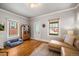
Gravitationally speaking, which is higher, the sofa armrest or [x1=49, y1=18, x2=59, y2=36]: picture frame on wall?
[x1=49, y1=18, x2=59, y2=36]: picture frame on wall

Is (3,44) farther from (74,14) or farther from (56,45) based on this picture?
(74,14)

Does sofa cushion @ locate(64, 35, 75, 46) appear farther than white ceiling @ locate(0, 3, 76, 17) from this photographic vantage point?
Yes

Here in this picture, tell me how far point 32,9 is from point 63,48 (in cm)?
88

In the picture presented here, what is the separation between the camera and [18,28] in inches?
48.3

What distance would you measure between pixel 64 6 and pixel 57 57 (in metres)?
0.88

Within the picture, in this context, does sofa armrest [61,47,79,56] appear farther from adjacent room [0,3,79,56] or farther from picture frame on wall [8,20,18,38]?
picture frame on wall [8,20,18,38]

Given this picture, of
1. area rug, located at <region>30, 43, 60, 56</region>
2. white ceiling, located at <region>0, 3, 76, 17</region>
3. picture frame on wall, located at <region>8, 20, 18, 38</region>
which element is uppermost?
white ceiling, located at <region>0, 3, 76, 17</region>

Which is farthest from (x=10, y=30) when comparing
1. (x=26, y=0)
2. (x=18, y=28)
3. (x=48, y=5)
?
(x=48, y=5)

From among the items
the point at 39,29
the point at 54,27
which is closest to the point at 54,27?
the point at 54,27

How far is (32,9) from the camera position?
3.98ft

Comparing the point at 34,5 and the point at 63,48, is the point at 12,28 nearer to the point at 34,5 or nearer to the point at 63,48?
the point at 34,5

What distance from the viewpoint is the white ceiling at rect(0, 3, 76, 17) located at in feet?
3.70

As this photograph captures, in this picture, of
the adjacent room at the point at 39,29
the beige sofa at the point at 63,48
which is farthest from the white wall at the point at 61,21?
the beige sofa at the point at 63,48

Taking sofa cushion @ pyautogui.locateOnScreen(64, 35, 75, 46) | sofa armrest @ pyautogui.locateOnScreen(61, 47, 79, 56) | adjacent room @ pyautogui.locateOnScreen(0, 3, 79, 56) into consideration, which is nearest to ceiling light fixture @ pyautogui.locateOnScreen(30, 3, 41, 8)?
adjacent room @ pyautogui.locateOnScreen(0, 3, 79, 56)
